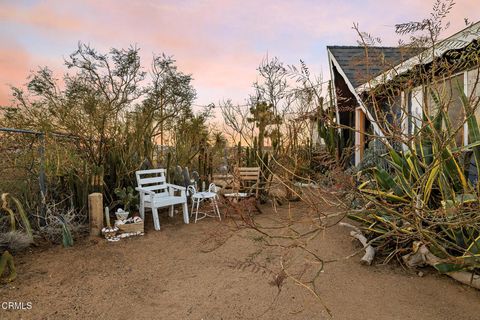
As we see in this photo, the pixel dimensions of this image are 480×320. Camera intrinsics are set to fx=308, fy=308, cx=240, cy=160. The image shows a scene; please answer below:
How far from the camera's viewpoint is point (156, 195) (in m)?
5.62

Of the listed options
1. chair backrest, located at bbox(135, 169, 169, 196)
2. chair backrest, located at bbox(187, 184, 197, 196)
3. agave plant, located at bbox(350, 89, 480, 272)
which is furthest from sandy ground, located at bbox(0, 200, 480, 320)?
chair backrest, located at bbox(187, 184, 197, 196)

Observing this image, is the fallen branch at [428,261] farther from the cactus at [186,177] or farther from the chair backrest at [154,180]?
the cactus at [186,177]

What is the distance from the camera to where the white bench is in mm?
5168

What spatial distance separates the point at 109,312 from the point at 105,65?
5.73 meters

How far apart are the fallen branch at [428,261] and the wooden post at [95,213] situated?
4.17m

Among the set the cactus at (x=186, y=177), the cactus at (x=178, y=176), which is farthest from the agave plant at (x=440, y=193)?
the cactus at (x=178, y=176)

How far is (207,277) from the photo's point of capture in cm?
332

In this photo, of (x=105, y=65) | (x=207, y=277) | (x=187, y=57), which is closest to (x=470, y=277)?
(x=207, y=277)

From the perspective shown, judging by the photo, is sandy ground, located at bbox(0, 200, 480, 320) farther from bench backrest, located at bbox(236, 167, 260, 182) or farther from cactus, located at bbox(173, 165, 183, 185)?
bench backrest, located at bbox(236, 167, 260, 182)

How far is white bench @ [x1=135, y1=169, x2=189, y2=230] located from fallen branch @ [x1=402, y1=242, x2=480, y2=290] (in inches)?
142

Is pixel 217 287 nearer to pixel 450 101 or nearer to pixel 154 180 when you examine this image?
pixel 450 101

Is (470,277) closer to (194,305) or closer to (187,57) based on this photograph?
(194,305)

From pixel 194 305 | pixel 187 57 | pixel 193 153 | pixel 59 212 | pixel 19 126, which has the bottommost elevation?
pixel 194 305

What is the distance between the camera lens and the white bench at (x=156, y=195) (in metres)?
5.17
